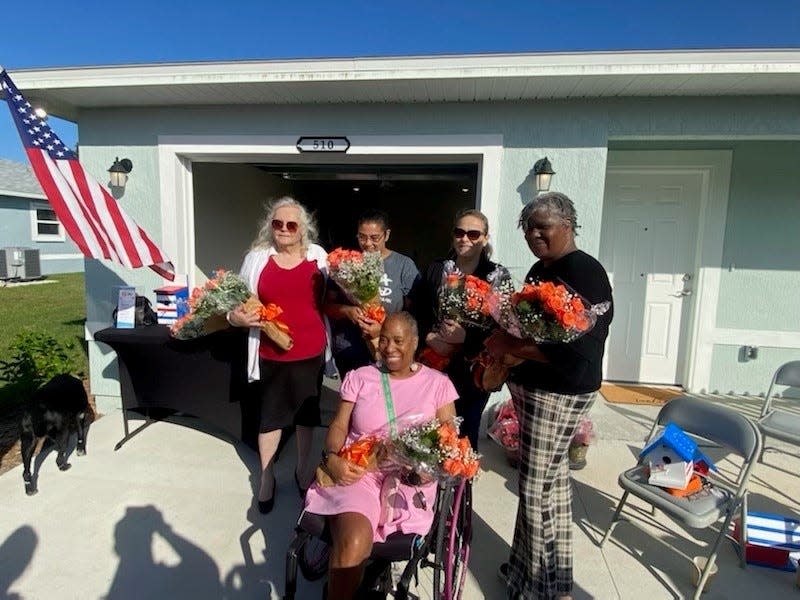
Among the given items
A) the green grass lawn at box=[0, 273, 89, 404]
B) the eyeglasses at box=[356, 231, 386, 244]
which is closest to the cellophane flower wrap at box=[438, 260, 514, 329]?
the eyeglasses at box=[356, 231, 386, 244]

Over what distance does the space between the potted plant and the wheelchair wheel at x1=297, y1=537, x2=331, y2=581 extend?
1.80 metres

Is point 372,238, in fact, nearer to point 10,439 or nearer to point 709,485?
point 709,485

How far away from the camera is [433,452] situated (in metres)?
1.52

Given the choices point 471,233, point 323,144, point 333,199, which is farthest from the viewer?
point 333,199

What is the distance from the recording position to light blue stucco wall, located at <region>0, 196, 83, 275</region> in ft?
46.4

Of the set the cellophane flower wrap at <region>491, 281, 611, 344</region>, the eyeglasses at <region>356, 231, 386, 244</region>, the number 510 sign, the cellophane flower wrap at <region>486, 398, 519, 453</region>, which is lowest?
the cellophane flower wrap at <region>486, 398, 519, 453</region>

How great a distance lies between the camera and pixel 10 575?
204 cm

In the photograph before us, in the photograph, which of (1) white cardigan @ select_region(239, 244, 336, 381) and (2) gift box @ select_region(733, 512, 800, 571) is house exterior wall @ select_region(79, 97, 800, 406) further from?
(2) gift box @ select_region(733, 512, 800, 571)

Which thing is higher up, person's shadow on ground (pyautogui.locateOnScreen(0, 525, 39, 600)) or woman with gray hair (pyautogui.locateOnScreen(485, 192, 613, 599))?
woman with gray hair (pyautogui.locateOnScreen(485, 192, 613, 599))

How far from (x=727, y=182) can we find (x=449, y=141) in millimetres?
2849

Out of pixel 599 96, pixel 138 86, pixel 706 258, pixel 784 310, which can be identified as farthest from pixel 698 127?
pixel 138 86

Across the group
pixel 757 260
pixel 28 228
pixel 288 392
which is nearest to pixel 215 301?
pixel 288 392

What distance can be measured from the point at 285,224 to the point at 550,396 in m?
1.57

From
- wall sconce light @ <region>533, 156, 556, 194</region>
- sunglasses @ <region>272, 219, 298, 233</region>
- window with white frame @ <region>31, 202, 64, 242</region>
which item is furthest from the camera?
window with white frame @ <region>31, 202, 64, 242</region>
